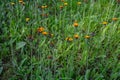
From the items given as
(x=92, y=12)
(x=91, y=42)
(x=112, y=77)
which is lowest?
(x=112, y=77)

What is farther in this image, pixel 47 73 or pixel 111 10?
pixel 111 10

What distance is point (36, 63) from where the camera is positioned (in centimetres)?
227

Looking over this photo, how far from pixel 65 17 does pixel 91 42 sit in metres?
0.57

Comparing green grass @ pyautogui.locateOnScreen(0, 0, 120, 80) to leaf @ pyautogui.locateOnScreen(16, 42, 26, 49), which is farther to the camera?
leaf @ pyautogui.locateOnScreen(16, 42, 26, 49)

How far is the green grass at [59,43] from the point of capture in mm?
2252

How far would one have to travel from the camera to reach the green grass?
7.39 ft

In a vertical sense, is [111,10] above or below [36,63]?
above

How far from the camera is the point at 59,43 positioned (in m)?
2.47

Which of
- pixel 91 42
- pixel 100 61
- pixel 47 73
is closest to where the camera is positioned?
pixel 47 73

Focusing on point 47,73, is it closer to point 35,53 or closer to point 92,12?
point 35,53

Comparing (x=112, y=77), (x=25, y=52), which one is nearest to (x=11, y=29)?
(x=25, y=52)

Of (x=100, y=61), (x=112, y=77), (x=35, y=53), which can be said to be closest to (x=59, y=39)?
(x=35, y=53)

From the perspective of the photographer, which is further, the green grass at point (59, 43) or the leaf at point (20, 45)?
the leaf at point (20, 45)

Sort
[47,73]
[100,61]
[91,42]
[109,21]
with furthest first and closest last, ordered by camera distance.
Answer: [109,21] < [91,42] < [100,61] < [47,73]
